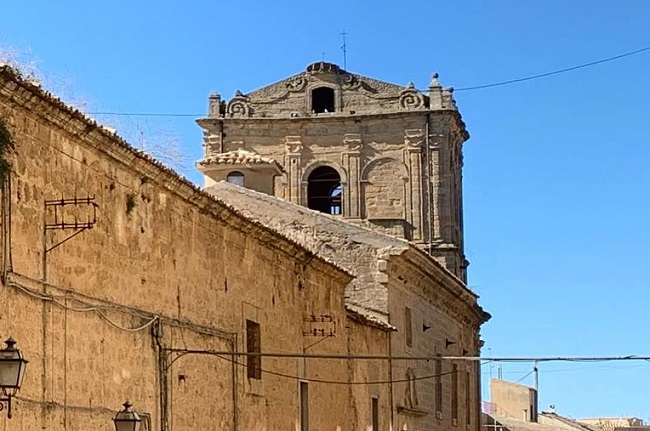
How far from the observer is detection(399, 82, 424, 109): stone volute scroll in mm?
Result: 42094

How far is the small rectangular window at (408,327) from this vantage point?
1142 inches

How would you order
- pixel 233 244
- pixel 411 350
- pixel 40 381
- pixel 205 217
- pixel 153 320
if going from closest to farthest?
1. pixel 40 381
2. pixel 153 320
3. pixel 205 217
4. pixel 233 244
5. pixel 411 350

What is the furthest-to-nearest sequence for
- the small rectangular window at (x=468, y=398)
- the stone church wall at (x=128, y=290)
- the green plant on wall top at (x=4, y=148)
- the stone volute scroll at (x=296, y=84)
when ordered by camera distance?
the stone volute scroll at (x=296, y=84) → the small rectangular window at (x=468, y=398) → the stone church wall at (x=128, y=290) → the green plant on wall top at (x=4, y=148)

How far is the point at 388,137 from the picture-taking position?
1647 inches

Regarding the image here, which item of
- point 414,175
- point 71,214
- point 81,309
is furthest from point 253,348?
point 414,175

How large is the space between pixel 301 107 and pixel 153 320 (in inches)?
1099

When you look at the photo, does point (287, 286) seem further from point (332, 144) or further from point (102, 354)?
point (332, 144)

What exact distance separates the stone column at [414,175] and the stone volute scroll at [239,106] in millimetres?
4700

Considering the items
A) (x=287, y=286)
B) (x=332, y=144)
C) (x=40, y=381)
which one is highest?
(x=332, y=144)

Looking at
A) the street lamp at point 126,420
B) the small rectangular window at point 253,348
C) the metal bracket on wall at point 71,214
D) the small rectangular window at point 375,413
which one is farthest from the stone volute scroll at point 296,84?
the street lamp at point 126,420

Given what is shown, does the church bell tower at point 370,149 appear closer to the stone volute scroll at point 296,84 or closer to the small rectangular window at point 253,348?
the stone volute scroll at point 296,84

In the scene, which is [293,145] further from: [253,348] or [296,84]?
[253,348]

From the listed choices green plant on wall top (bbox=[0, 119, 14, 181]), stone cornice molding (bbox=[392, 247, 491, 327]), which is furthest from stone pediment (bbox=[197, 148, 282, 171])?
green plant on wall top (bbox=[0, 119, 14, 181])

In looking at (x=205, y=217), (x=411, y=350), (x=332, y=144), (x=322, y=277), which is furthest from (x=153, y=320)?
(x=332, y=144)
